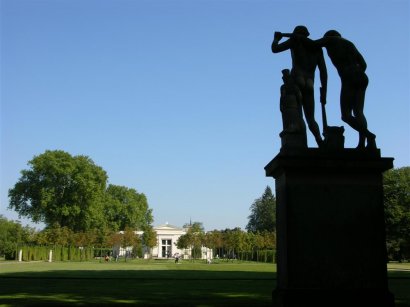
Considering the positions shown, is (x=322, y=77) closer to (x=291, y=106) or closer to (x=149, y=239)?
(x=291, y=106)

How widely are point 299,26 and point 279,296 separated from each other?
584 cm

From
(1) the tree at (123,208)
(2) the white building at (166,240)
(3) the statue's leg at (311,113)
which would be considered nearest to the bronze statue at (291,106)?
(3) the statue's leg at (311,113)

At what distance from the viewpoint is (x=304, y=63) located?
1054 cm

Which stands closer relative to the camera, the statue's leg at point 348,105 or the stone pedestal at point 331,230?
the stone pedestal at point 331,230

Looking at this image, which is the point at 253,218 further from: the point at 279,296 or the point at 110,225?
the point at 279,296

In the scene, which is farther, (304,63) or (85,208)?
(85,208)

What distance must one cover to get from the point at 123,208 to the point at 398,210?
5204 centimetres

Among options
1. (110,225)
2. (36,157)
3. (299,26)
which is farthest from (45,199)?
(299,26)

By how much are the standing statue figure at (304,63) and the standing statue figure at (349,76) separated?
178 mm

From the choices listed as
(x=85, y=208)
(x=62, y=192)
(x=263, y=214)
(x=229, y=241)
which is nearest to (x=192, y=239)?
(x=229, y=241)

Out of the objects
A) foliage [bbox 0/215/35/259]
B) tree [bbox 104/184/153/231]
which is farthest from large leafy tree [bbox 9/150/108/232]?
tree [bbox 104/184/153/231]

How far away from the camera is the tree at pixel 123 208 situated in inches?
3536

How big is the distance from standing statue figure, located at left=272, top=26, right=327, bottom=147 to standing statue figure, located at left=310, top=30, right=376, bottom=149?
18cm

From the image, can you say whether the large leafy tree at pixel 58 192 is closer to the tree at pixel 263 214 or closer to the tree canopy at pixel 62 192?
the tree canopy at pixel 62 192
